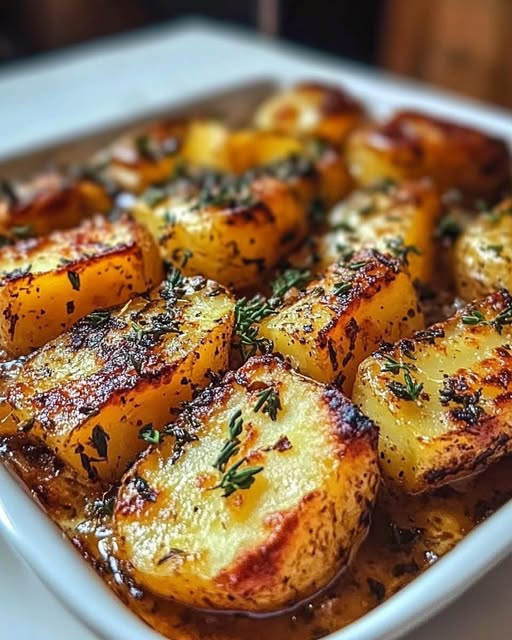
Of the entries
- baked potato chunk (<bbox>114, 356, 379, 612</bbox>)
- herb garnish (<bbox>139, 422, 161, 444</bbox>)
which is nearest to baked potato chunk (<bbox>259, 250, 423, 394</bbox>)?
baked potato chunk (<bbox>114, 356, 379, 612</bbox>)

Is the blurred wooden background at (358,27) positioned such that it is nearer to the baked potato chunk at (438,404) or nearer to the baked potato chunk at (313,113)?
the baked potato chunk at (313,113)

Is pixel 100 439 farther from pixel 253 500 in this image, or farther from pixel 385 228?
pixel 385 228

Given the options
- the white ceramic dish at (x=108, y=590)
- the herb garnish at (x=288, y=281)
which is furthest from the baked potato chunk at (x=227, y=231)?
the white ceramic dish at (x=108, y=590)

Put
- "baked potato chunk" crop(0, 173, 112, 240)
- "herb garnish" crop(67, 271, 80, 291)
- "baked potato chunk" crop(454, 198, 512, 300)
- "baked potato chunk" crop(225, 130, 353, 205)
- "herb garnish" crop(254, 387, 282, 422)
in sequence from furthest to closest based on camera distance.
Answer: "baked potato chunk" crop(225, 130, 353, 205) → "baked potato chunk" crop(0, 173, 112, 240) → "baked potato chunk" crop(454, 198, 512, 300) → "herb garnish" crop(67, 271, 80, 291) → "herb garnish" crop(254, 387, 282, 422)

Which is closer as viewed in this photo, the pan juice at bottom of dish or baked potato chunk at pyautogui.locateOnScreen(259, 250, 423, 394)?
the pan juice at bottom of dish

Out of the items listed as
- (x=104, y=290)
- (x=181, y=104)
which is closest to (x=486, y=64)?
(x=181, y=104)

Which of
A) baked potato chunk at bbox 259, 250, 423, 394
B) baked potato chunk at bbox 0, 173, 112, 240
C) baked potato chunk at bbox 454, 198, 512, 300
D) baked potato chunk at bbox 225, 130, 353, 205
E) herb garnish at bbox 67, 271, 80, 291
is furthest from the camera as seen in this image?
baked potato chunk at bbox 225, 130, 353, 205

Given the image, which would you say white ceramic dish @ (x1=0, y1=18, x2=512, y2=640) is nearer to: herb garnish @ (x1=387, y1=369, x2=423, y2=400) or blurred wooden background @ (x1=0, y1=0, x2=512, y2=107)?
herb garnish @ (x1=387, y1=369, x2=423, y2=400)
